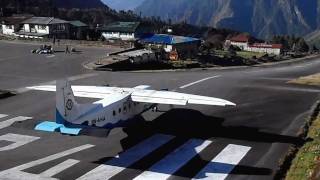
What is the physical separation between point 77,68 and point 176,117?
3050 centimetres

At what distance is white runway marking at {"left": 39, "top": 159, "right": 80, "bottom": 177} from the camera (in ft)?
83.6

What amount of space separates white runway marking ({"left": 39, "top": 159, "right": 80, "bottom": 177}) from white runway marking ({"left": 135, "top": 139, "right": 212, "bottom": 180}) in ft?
14.8

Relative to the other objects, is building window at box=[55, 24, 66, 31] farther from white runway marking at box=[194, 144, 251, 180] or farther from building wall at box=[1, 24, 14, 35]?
white runway marking at box=[194, 144, 251, 180]

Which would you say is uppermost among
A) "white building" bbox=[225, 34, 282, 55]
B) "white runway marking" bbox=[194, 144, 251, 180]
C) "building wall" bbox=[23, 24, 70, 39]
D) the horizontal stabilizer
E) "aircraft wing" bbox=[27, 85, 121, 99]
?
"building wall" bbox=[23, 24, 70, 39]

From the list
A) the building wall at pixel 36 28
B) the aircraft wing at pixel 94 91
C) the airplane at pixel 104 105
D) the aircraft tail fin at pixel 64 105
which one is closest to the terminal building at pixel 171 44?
the building wall at pixel 36 28

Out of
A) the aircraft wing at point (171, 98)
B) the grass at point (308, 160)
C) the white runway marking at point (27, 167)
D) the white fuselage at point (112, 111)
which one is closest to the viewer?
the grass at point (308, 160)

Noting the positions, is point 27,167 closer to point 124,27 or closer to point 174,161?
point 174,161

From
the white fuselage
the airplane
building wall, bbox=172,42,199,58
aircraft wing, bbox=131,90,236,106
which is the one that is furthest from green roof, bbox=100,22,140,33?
aircraft wing, bbox=131,90,236,106

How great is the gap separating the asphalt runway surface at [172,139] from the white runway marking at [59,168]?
55 mm

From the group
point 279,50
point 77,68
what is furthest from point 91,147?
point 279,50

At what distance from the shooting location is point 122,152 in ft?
95.6

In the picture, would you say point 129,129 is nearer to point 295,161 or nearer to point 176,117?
point 176,117

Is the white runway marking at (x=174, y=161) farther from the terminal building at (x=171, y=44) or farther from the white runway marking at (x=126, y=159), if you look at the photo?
the terminal building at (x=171, y=44)

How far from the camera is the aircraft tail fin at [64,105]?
2673cm
